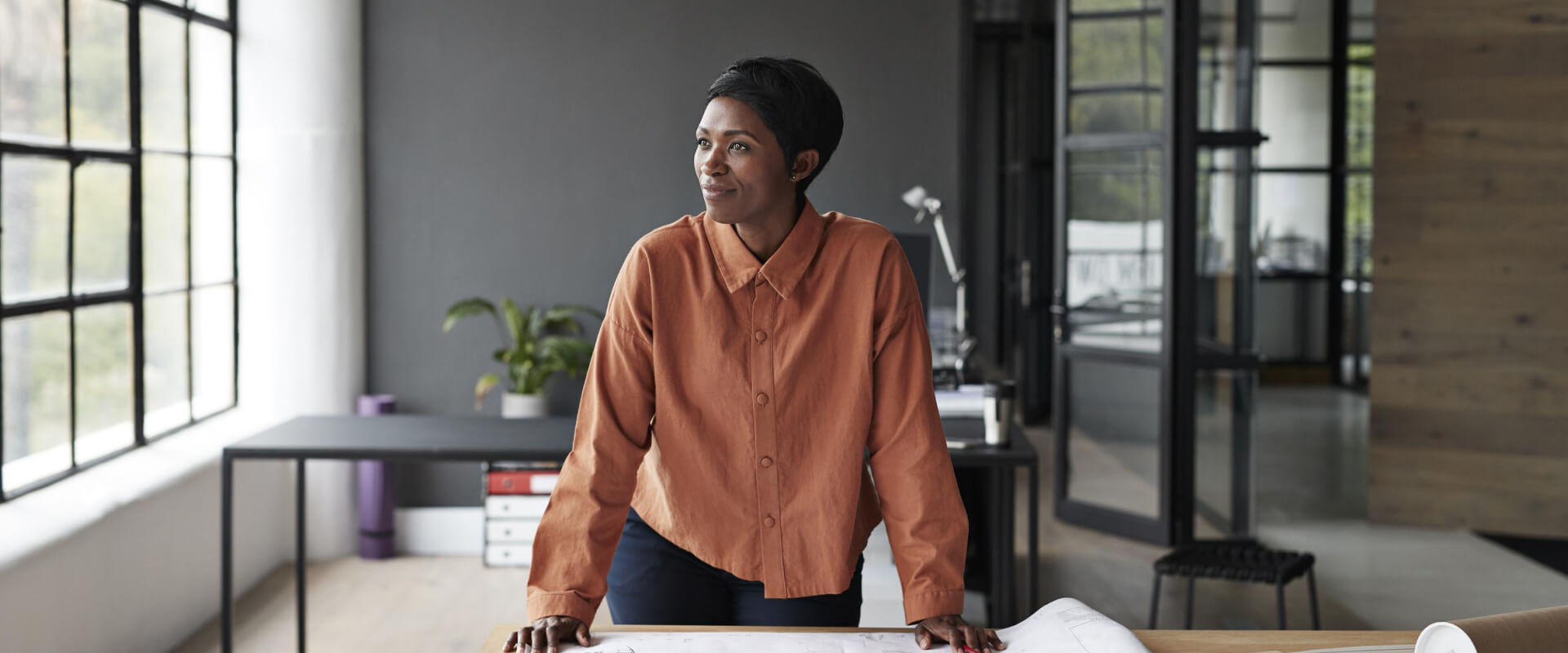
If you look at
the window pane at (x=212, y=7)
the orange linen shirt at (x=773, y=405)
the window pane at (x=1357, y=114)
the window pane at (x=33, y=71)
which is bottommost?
the orange linen shirt at (x=773, y=405)

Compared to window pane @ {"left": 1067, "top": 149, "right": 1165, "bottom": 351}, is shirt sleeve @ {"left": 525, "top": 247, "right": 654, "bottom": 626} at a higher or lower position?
lower

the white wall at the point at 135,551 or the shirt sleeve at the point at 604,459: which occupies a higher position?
the shirt sleeve at the point at 604,459

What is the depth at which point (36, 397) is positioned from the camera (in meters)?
3.28

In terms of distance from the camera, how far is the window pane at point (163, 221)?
3971 millimetres

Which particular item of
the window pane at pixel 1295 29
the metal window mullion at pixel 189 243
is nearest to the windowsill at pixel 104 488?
the metal window mullion at pixel 189 243

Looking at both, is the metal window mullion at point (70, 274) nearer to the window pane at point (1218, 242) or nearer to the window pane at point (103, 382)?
the window pane at point (103, 382)

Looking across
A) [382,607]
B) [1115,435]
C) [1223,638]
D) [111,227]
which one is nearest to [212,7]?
[111,227]

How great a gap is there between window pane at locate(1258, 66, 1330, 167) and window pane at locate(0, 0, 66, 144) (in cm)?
841

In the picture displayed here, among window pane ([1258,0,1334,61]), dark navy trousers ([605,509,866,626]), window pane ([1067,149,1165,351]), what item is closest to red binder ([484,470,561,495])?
window pane ([1067,149,1165,351])

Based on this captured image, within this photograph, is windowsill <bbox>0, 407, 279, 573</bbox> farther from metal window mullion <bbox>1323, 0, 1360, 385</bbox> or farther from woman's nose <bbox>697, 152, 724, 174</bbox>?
metal window mullion <bbox>1323, 0, 1360, 385</bbox>

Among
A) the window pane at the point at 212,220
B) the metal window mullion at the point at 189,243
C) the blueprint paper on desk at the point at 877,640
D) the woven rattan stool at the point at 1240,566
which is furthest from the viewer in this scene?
the window pane at the point at 212,220

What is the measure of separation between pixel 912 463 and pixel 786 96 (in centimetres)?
47

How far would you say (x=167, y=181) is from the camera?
4.16 meters

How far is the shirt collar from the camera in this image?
155 centimetres
